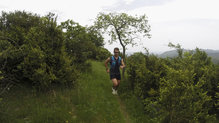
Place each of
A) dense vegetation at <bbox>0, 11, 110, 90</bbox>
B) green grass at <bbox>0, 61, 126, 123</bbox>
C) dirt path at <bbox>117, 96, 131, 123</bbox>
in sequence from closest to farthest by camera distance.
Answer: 1. green grass at <bbox>0, 61, 126, 123</bbox>
2. dense vegetation at <bbox>0, 11, 110, 90</bbox>
3. dirt path at <bbox>117, 96, 131, 123</bbox>

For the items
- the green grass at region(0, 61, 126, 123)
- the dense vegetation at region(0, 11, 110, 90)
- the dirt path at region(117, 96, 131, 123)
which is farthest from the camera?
the dirt path at region(117, 96, 131, 123)

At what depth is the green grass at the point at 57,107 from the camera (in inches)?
174

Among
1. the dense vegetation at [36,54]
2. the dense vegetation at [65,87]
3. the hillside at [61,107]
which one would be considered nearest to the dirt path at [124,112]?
the hillside at [61,107]

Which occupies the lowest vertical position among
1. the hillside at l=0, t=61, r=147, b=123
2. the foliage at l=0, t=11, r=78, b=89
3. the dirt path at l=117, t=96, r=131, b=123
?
the dirt path at l=117, t=96, r=131, b=123

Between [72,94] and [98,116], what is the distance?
205 centimetres

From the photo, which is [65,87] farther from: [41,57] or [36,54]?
[36,54]

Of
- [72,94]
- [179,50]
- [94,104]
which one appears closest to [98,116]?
[94,104]

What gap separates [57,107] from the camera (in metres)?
5.09

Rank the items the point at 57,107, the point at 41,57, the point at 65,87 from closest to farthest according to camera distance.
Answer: the point at 57,107 < the point at 41,57 < the point at 65,87

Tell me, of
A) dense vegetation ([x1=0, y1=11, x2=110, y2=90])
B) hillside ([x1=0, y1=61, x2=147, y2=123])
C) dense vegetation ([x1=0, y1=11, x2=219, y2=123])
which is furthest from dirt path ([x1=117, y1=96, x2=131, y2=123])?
dense vegetation ([x1=0, y1=11, x2=110, y2=90])

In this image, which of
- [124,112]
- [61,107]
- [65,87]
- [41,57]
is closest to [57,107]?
[61,107]

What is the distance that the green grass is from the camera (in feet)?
14.5

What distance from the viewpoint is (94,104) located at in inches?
229

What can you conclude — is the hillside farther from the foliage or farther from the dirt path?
the foliage
